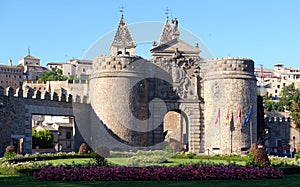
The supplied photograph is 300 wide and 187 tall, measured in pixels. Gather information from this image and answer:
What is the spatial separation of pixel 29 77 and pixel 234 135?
277ft

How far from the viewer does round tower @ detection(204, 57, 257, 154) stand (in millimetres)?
34156

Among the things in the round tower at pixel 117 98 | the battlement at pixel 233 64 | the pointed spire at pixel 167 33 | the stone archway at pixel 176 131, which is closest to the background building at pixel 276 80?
the pointed spire at pixel 167 33

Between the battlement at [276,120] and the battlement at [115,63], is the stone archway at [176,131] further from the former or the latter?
the battlement at [276,120]

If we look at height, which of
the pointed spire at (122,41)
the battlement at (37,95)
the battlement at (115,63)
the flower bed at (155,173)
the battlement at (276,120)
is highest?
the pointed spire at (122,41)

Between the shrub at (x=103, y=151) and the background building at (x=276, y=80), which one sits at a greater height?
the background building at (x=276, y=80)

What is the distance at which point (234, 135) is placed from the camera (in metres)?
34.1

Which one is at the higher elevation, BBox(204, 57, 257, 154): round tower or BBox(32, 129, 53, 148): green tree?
BBox(204, 57, 257, 154): round tower

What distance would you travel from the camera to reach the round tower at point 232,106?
34156mm

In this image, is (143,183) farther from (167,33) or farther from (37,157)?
(167,33)

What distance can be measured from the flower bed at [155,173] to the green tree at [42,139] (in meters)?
32.5

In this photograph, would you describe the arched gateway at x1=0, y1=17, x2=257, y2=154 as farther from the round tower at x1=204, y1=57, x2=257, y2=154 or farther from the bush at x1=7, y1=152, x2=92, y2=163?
the bush at x1=7, y1=152, x2=92, y2=163

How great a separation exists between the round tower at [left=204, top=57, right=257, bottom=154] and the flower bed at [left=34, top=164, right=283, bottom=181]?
52.9ft

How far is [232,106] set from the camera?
112 ft

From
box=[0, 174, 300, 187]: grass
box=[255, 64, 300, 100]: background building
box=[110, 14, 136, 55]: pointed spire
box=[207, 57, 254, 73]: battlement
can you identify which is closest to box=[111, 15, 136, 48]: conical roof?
box=[110, 14, 136, 55]: pointed spire
